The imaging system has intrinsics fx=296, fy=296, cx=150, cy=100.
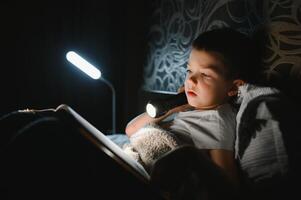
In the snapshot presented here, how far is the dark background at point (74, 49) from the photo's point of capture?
207 cm

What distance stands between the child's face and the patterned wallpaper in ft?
0.79

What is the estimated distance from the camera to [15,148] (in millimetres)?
793

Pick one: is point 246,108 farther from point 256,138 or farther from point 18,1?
point 18,1

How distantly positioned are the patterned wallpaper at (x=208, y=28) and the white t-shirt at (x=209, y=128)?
0.30 meters

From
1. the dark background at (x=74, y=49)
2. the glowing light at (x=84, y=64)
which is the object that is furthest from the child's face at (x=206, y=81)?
the dark background at (x=74, y=49)

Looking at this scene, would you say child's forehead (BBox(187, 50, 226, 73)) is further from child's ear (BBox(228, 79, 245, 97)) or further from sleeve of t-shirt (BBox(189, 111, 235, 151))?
sleeve of t-shirt (BBox(189, 111, 235, 151))

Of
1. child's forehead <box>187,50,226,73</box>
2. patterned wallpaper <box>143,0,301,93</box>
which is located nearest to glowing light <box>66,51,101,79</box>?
patterned wallpaper <box>143,0,301,93</box>

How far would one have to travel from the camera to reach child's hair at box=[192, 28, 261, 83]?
1.16 metres

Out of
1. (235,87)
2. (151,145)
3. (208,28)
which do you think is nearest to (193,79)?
(235,87)

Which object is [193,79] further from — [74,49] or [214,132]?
[74,49]

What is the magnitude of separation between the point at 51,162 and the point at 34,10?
1626 mm

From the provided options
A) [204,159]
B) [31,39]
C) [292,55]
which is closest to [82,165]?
[204,159]

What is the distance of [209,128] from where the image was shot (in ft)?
3.73

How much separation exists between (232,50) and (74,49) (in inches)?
57.4
